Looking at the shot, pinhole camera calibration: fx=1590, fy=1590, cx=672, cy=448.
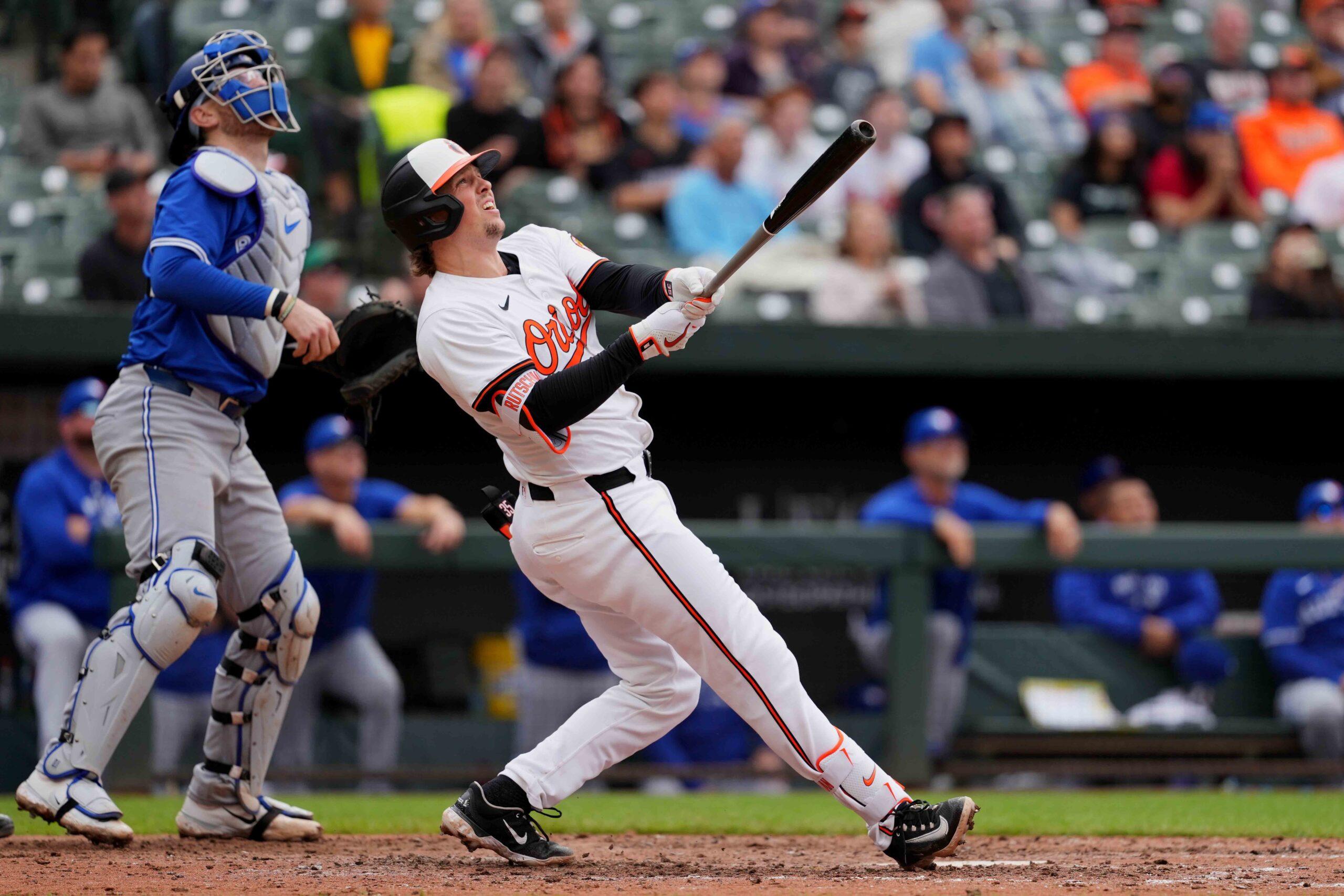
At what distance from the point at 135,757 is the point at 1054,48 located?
7179 millimetres

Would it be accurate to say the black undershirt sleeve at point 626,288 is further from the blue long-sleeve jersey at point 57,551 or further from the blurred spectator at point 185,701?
the blue long-sleeve jersey at point 57,551

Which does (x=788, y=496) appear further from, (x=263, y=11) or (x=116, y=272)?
(x=263, y=11)

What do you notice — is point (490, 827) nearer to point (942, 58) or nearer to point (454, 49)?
point (454, 49)

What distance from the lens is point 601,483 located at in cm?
338

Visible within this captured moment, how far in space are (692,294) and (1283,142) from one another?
6.94 meters

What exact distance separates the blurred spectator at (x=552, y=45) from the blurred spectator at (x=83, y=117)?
6.48 ft

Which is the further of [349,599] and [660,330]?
[349,599]

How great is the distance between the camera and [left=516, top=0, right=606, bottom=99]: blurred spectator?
27.6 ft

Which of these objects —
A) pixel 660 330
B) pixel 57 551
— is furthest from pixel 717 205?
pixel 660 330

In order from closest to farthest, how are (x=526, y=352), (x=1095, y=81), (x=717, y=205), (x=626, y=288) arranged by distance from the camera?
1. (x=526, y=352)
2. (x=626, y=288)
3. (x=717, y=205)
4. (x=1095, y=81)

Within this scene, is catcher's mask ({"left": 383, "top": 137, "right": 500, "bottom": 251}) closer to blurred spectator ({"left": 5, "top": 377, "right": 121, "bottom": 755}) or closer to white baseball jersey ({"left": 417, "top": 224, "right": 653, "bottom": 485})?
white baseball jersey ({"left": 417, "top": 224, "right": 653, "bottom": 485})

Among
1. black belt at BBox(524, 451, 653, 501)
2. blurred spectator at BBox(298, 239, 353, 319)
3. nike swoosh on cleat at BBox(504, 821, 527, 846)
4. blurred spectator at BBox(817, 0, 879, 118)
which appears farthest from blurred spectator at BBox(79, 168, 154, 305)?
blurred spectator at BBox(817, 0, 879, 118)

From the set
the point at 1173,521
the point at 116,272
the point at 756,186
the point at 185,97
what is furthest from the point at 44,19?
the point at 1173,521

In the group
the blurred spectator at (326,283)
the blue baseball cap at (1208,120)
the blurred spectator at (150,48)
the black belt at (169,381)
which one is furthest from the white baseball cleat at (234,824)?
the blue baseball cap at (1208,120)
